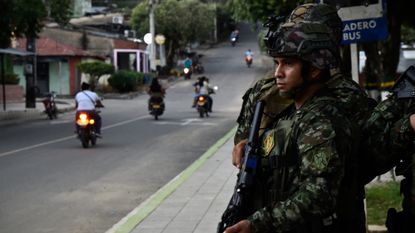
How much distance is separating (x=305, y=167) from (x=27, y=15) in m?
21.8

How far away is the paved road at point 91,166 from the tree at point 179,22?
3191cm

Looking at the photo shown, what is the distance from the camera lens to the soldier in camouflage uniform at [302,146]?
2.80m

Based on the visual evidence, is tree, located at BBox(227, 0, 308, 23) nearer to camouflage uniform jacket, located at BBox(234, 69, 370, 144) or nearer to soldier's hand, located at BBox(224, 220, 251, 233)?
camouflage uniform jacket, located at BBox(234, 69, 370, 144)

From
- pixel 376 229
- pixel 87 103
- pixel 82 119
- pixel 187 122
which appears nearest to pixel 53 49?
pixel 187 122

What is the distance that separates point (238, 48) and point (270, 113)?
79.0 metres

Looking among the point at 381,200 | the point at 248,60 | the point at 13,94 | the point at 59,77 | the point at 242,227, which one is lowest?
the point at 381,200

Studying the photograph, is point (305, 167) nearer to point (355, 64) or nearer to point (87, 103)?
point (355, 64)

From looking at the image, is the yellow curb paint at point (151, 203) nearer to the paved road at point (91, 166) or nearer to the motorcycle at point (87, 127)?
the paved road at point (91, 166)

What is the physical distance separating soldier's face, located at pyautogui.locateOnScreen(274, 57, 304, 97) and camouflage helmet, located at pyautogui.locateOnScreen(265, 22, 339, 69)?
3 centimetres

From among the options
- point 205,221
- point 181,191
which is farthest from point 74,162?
point 205,221

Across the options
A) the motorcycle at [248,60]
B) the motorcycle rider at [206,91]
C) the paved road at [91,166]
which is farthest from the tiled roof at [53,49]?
the motorcycle rider at [206,91]

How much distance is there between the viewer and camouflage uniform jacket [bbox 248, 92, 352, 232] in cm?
279

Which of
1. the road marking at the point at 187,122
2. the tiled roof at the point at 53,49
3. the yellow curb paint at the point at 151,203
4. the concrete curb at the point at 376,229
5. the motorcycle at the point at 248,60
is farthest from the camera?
the motorcycle at the point at 248,60

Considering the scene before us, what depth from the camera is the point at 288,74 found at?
119 inches
